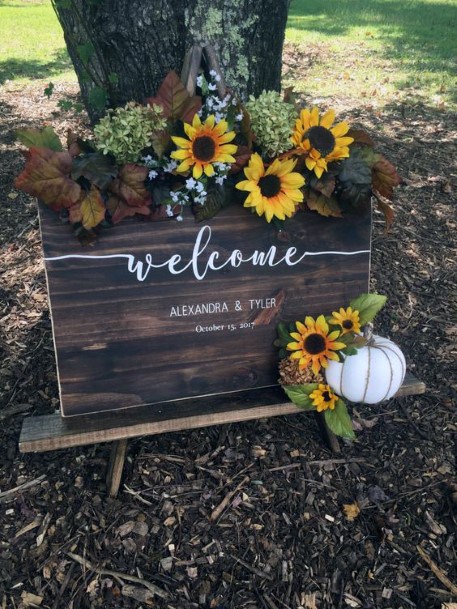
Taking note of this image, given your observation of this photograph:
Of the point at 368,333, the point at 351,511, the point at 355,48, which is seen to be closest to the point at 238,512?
the point at 351,511

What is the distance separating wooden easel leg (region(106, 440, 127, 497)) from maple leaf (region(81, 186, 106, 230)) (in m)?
0.78

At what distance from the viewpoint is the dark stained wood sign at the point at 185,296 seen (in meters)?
1.92

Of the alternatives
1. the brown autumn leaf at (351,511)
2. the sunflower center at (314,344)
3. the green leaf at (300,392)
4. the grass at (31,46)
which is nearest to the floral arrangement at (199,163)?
the sunflower center at (314,344)

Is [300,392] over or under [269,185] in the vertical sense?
under

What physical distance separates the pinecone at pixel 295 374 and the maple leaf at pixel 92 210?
806 mm

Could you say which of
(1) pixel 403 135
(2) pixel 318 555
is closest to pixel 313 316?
(2) pixel 318 555

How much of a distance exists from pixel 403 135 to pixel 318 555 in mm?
3794

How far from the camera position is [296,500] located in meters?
2.23

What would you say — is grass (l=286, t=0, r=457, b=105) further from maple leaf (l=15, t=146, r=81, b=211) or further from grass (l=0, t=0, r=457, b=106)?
maple leaf (l=15, t=146, r=81, b=211)

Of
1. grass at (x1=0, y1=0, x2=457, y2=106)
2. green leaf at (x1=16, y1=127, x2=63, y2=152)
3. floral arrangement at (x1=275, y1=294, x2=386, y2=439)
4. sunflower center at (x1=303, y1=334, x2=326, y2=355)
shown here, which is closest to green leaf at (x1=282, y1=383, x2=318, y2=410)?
floral arrangement at (x1=275, y1=294, x2=386, y2=439)

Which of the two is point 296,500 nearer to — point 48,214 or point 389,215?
point 389,215

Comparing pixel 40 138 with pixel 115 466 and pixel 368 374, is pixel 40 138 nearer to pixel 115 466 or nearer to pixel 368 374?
pixel 115 466

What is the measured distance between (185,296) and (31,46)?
324 inches

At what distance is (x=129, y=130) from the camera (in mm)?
1771
